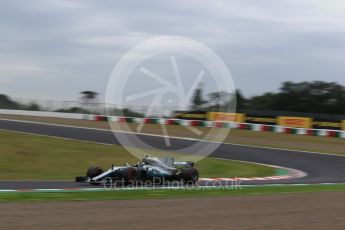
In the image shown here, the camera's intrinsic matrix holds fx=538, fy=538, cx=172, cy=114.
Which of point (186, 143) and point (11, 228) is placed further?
point (186, 143)

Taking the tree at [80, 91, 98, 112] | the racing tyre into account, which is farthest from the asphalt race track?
the tree at [80, 91, 98, 112]

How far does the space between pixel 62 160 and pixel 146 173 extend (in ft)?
22.7

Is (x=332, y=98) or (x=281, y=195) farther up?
(x=332, y=98)

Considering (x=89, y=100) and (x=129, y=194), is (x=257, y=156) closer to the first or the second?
(x=129, y=194)

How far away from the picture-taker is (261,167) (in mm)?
19781

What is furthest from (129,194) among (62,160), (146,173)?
(62,160)

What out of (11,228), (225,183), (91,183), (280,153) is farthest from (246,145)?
(11,228)

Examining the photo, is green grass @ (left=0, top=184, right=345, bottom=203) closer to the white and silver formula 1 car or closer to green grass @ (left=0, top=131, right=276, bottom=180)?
the white and silver formula 1 car

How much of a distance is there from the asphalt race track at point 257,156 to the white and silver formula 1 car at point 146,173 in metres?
0.52

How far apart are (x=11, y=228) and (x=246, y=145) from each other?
21460 mm

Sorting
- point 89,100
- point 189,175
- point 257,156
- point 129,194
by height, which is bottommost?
point 129,194

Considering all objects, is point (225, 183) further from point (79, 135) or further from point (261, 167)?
point (79, 135)

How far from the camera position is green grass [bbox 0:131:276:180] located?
659 inches

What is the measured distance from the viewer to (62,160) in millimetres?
19125
